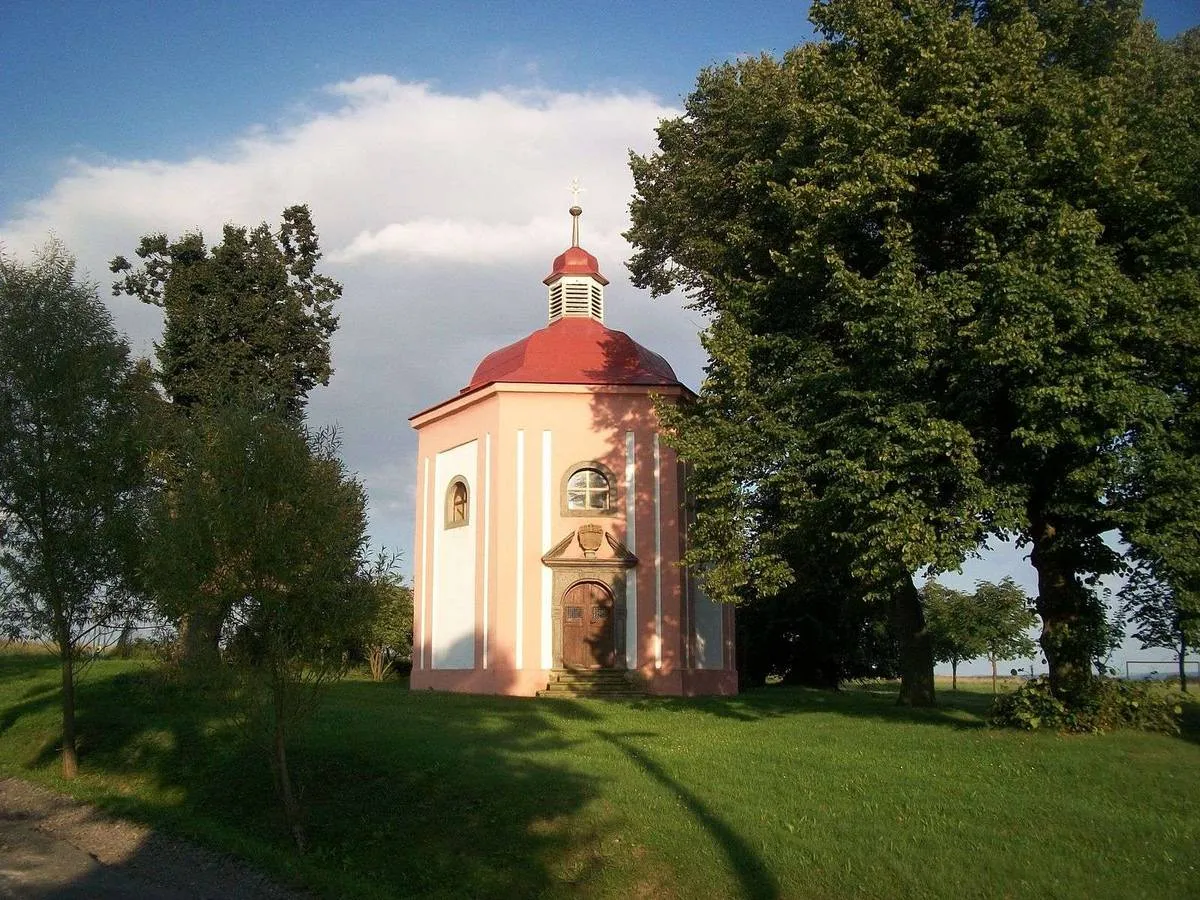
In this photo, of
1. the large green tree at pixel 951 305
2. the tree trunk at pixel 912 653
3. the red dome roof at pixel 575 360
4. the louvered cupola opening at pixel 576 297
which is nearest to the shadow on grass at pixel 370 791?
the large green tree at pixel 951 305

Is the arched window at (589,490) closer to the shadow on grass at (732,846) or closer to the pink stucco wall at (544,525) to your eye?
the pink stucco wall at (544,525)

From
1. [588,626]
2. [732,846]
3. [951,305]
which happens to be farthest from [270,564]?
[588,626]

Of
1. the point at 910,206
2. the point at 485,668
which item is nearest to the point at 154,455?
the point at 485,668

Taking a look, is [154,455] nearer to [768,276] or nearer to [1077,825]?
[768,276]

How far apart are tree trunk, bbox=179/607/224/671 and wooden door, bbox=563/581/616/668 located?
14544mm

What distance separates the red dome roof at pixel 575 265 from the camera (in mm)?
31250

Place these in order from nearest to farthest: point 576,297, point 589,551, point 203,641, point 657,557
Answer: point 203,641
point 589,551
point 657,557
point 576,297

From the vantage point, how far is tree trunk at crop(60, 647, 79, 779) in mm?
16297

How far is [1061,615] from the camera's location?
16547mm

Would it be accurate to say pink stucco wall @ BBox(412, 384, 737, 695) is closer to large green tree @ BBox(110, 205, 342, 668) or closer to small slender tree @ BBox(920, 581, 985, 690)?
large green tree @ BBox(110, 205, 342, 668)

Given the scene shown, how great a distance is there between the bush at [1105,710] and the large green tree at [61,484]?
13.9 meters

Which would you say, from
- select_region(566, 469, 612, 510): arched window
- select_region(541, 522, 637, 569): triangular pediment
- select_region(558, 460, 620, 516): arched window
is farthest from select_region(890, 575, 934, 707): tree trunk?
select_region(566, 469, 612, 510): arched window

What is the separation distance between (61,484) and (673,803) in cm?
1090

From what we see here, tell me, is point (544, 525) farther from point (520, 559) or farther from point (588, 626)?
point (588, 626)
